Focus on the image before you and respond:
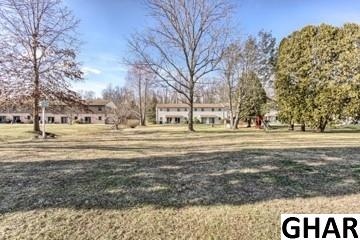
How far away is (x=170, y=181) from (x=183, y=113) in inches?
3026

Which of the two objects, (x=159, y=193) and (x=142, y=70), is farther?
(x=142, y=70)

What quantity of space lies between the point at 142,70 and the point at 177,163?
2116 centimetres

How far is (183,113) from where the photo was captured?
3260 inches

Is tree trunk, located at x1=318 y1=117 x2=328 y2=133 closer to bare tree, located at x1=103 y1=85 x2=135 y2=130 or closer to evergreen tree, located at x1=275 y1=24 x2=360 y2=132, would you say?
evergreen tree, located at x1=275 y1=24 x2=360 y2=132

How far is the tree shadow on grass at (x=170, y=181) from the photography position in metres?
5.11

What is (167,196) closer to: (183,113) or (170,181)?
(170,181)

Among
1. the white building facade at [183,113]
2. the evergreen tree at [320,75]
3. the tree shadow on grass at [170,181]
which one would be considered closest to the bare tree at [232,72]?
the evergreen tree at [320,75]

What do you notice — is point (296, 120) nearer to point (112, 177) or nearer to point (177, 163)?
point (177, 163)

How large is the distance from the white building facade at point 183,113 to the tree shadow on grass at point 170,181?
72.3m

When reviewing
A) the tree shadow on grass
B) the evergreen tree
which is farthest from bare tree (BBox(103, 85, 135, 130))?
the tree shadow on grass

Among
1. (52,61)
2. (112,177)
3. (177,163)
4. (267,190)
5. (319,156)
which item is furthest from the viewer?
(52,61)

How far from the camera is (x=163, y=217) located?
457 centimetres

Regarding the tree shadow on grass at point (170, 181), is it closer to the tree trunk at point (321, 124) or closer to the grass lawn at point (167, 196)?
the grass lawn at point (167, 196)

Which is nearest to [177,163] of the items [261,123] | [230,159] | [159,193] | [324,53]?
[230,159]
